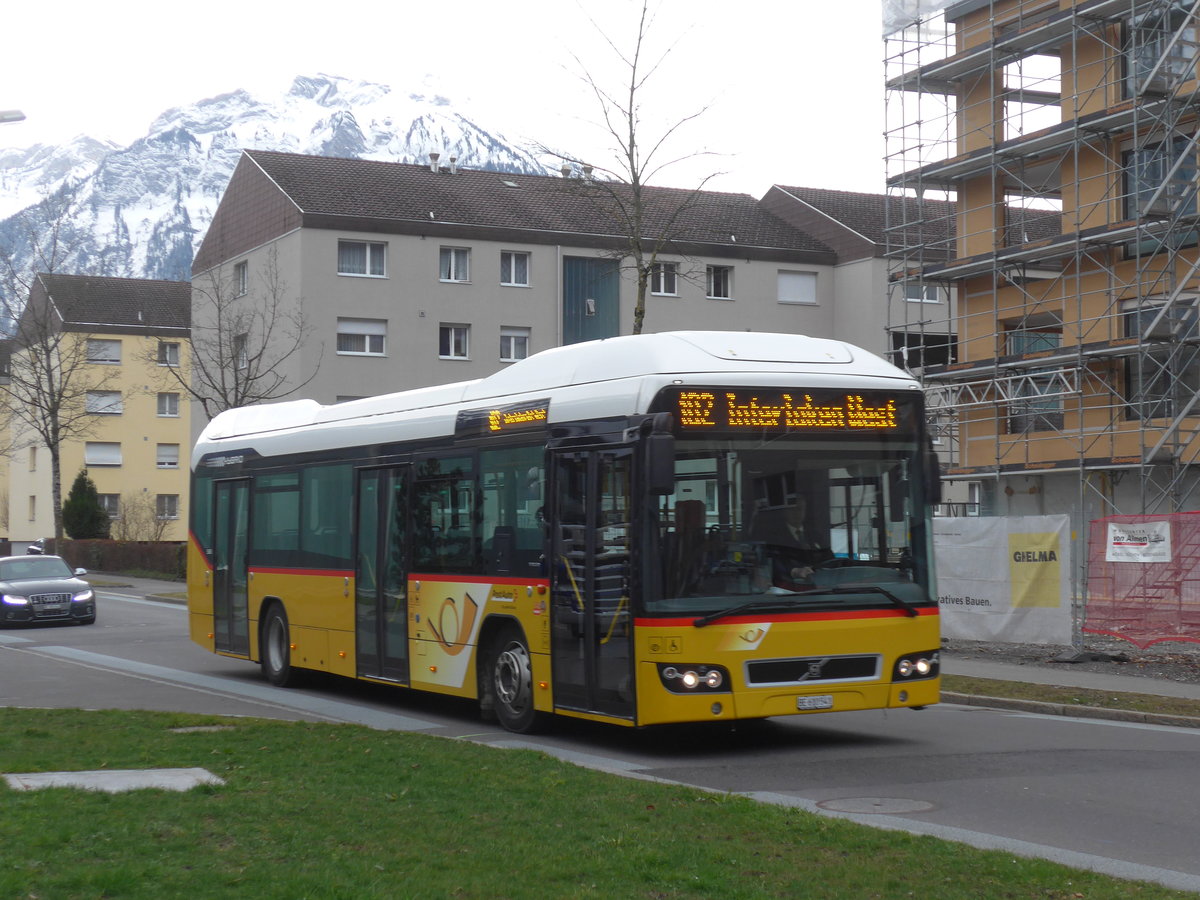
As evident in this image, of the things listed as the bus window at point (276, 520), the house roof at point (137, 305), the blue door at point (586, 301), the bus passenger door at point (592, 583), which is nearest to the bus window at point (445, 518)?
the bus passenger door at point (592, 583)

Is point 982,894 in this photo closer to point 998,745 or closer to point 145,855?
point 145,855

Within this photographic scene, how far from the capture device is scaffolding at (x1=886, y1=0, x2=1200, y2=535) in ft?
107

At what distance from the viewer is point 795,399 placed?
11.5m

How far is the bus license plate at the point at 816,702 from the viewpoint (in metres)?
11.2

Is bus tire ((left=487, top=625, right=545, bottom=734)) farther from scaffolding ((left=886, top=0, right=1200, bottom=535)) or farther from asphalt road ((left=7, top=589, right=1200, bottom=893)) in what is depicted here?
scaffolding ((left=886, top=0, right=1200, bottom=535))

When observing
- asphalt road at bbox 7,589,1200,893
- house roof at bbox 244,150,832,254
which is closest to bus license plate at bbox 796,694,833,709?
asphalt road at bbox 7,589,1200,893

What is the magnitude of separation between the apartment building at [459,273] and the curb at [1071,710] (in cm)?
3708

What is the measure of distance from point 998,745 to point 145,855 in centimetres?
736

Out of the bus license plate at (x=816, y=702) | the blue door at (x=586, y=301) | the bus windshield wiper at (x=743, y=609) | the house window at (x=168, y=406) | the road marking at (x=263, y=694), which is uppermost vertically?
the blue door at (x=586, y=301)

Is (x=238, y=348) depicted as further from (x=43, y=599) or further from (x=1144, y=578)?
(x=1144, y=578)

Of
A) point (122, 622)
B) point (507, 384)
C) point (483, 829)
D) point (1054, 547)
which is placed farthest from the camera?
point (122, 622)

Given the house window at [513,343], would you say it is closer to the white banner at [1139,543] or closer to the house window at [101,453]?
the house window at [101,453]

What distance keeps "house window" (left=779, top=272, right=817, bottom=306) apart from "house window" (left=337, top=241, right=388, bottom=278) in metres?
15.1

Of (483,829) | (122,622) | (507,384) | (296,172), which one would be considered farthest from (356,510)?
(296,172)
